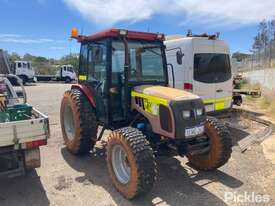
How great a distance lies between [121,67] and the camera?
466 cm

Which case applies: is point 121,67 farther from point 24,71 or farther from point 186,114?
point 24,71

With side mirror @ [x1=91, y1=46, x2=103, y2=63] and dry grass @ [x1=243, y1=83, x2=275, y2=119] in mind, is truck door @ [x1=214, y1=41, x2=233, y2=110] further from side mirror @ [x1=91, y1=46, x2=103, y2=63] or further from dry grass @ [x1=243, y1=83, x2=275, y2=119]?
side mirror @ [x1=91, y1=46, x2=103, y2=63]

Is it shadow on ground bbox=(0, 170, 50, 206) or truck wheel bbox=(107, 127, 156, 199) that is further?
shadow on ground bbox=(0, 170, 50, 206)

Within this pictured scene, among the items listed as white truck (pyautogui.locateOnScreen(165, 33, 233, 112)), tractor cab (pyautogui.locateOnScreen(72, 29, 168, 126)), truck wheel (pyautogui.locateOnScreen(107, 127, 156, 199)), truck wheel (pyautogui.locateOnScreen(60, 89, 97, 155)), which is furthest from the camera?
white truck (pyautogui.locateOnScreen(165, 33, 233, 112))

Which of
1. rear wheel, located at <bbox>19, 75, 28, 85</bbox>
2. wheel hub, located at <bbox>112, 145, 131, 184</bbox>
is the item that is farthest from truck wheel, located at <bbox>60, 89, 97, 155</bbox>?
rear wheel, located at <bbox>19, 75, 28, 85</bbox>

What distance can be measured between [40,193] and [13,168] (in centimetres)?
54

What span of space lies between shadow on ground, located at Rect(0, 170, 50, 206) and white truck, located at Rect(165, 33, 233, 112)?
415 centimetres

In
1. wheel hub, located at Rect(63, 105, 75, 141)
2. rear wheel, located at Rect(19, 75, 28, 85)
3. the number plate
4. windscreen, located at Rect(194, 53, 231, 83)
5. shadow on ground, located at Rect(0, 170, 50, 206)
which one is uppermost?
windscreen, located at Rect(194, 53, 231, 83)

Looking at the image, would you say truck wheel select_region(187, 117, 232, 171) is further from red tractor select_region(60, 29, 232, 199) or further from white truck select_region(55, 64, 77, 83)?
white truck select_region(55, 64, 77, 83)

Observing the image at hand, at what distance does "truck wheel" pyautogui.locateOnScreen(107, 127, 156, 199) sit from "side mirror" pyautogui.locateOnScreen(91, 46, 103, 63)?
1540 mm

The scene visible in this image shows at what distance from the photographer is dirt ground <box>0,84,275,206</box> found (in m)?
3.84

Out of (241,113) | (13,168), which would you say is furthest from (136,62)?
(241,113)

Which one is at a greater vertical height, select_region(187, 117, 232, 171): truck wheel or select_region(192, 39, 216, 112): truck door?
select_region(192, 39, 216, 112): truck door

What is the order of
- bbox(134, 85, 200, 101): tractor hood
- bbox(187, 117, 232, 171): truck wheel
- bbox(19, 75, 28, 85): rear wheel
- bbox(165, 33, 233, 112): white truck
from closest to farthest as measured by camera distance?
bbox(134, 85, 200, 101): tractor hood < bbox(187, 117, 232, 171): truck wheel < bbox(165, 33, 233, 112): white truck < bbox(19, 75, 28, 85): rear wheel
